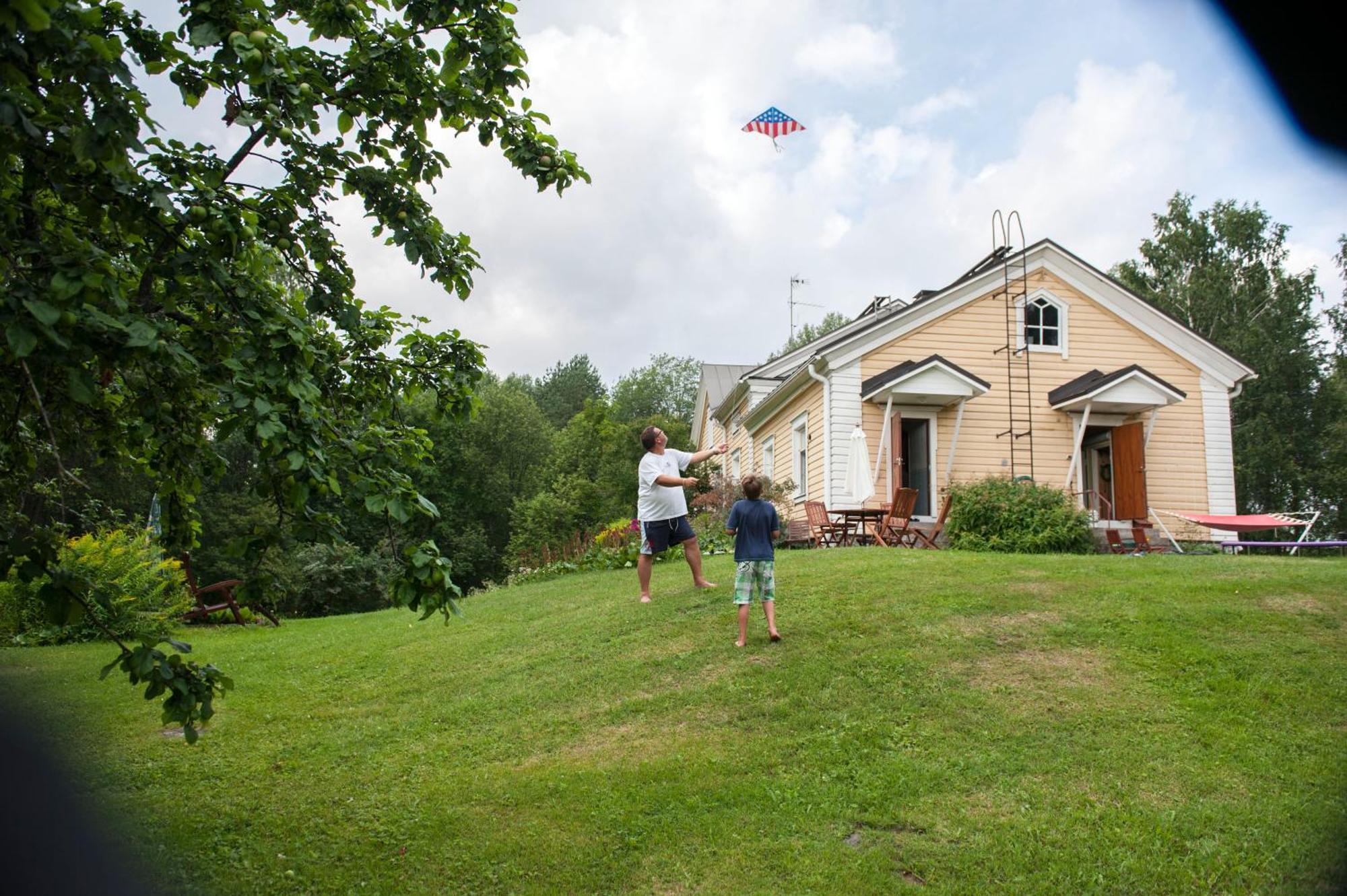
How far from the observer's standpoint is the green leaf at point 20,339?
2606mm

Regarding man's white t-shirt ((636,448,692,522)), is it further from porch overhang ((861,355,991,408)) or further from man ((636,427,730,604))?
porch overhang ((861,355,991,408))

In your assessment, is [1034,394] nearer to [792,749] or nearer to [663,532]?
[663,532]

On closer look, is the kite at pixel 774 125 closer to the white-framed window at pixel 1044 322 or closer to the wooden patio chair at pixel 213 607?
the white-framed window at pixel 1044 322

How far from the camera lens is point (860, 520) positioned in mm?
17047

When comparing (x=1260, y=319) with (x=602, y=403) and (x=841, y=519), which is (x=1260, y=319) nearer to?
(x=841, y=519)

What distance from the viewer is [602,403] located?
3997cm

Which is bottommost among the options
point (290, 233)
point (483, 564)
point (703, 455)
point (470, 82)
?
point (483, 564)

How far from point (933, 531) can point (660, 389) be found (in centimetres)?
5447

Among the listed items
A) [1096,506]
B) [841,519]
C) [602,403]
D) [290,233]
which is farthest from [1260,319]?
[290,233]

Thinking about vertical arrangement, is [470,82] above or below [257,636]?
above

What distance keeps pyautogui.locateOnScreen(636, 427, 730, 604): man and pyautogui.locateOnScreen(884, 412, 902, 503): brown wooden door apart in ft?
26.1

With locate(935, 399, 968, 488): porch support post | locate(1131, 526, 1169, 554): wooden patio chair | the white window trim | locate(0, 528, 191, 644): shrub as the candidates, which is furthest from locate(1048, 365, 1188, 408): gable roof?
locate(0, 528, 191, 644): shrub

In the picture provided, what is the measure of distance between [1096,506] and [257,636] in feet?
53.6

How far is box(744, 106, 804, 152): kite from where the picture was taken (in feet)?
68.4
